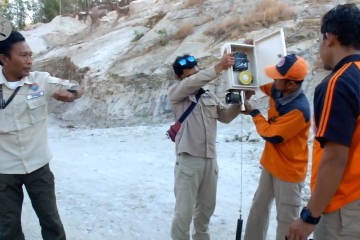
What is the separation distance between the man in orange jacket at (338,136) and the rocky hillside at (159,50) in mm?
9417

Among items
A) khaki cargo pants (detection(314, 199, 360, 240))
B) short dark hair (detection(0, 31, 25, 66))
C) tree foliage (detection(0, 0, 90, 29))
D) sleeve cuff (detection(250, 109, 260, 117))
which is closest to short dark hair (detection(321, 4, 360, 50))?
khaki cargo pants (detection(314, 199, 360, 240))

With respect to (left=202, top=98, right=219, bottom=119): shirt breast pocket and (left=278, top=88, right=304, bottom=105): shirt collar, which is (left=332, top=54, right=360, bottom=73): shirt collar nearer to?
(left=278, top=88, right=304, bottom=105): shirt collar

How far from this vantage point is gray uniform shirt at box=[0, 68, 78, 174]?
301 centimetres

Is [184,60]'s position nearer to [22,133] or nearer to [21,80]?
[21,80]

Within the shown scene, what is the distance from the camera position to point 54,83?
3166 millimetres

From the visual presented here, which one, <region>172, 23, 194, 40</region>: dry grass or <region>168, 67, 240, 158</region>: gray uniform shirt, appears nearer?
<region>168, 67, 240, 158</region>: gray uniform shirt

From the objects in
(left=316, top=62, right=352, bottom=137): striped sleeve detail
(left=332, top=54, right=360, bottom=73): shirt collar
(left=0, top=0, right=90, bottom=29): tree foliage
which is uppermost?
(left=332, top=54, right=360, bottom=73): shirt collar

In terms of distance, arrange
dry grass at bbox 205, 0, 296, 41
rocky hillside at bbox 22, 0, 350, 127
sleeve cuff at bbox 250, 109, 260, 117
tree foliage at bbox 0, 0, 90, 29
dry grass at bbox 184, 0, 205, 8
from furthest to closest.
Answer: tree foliage at bbox 0, 0, 90, 29 → dry grass at bbox 184, 0, 205, 8 → dry grass at bbox 205, 0, 296, 41 → rocky hillside at bbox 22, 0, 350, 127 → sleeve cuff at bbox 250, 109, 260, 117

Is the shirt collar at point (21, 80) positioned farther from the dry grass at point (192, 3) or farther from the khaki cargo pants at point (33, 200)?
the dry grass at point (192, 3)

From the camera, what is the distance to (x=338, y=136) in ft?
5.73

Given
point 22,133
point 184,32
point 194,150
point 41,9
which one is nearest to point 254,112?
point 194,150

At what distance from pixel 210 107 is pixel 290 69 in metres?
0.90

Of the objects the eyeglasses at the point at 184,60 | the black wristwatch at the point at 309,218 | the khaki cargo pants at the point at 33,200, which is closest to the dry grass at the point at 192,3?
the eyeglasses at the point at 184,60

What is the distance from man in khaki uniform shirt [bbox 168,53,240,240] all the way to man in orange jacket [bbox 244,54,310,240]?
45cm
